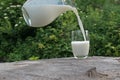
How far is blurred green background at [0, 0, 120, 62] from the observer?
432cm

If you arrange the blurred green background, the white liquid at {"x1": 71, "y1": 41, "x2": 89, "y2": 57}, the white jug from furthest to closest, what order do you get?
the blurred green background
the white liquid at {"x1": 71, "y1": 41, "x2": 89, "y2": 57}
the white jug

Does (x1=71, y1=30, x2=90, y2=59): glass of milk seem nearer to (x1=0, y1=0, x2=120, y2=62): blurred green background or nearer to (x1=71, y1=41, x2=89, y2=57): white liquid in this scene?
(x1=71, y1=41, x2=89, y2=57): white liquid

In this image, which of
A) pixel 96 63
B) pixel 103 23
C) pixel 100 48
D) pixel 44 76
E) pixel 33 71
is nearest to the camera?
pixel 44 76

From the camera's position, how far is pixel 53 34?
178 inches

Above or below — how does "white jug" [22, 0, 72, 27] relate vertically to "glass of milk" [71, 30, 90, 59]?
above

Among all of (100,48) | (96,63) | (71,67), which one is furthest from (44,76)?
(100,48)

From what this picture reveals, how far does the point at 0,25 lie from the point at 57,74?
2760 millimetres

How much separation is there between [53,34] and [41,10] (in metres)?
1.96

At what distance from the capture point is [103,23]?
468 cm

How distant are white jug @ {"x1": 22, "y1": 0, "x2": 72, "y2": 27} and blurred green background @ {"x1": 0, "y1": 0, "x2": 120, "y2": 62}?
1477 millimetres

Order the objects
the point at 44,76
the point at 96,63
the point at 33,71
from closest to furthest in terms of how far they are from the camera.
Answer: the point at 44,76
the point at 33,71
the point at 96,63

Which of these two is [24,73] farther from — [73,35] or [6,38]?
[6,38]

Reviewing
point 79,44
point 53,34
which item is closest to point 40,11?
point 79,44

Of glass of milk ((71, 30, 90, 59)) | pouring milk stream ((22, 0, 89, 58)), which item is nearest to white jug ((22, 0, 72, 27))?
pouring milk stream ((22, 0, 89, 58))
